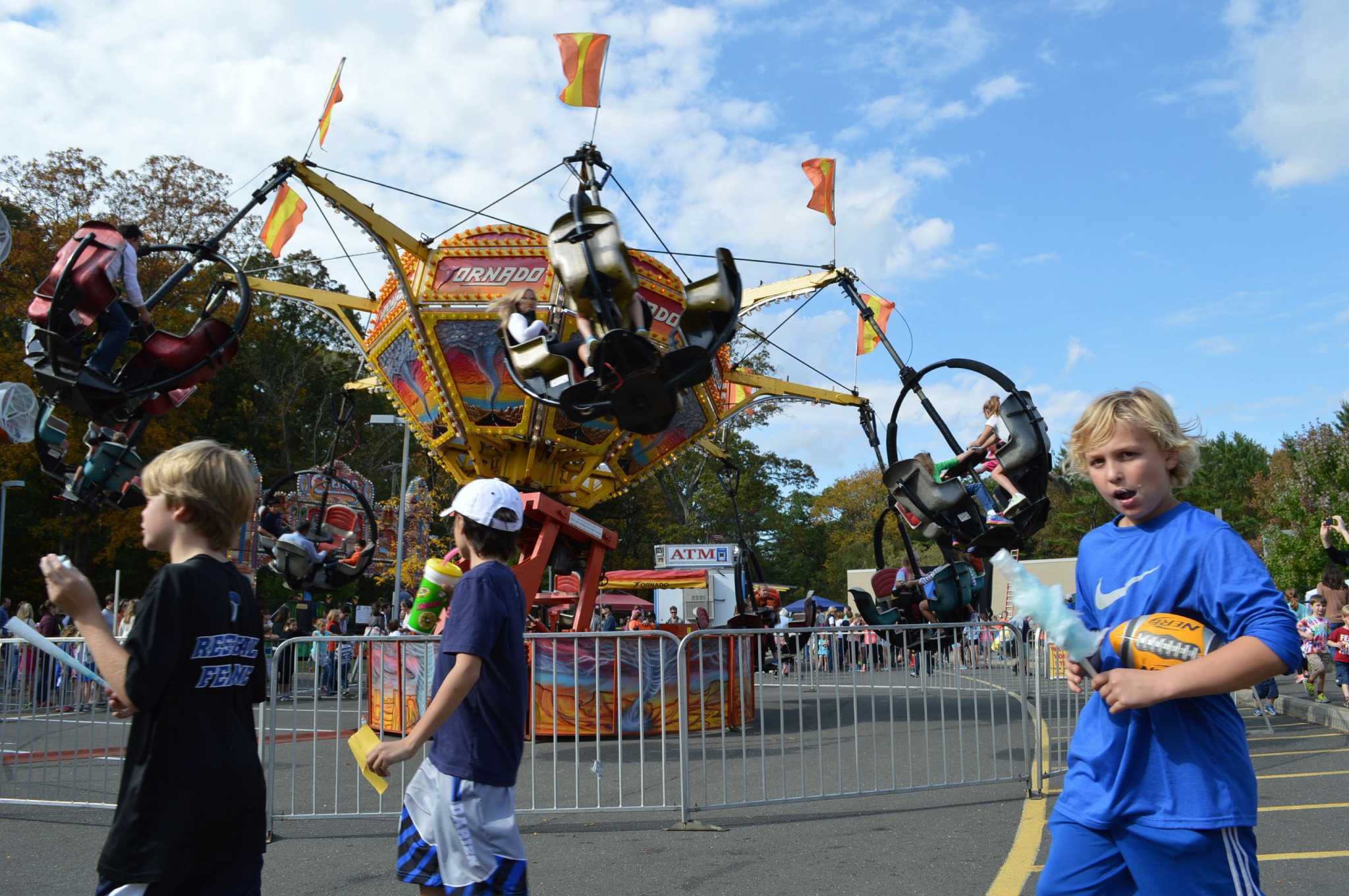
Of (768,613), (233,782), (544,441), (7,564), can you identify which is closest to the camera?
A: (233,782)

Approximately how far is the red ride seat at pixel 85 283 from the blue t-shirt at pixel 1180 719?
7653 mm

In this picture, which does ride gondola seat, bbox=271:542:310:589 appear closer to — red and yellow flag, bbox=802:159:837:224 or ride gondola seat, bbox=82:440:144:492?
ride gondola seat, bbox=82:440:144:492

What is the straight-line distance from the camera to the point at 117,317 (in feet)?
27.1

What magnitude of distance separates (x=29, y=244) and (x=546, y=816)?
84.0ft

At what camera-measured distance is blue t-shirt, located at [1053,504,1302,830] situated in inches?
96.8

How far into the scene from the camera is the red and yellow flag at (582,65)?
1005 cm

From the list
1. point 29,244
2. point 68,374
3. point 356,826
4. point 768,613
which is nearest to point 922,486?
point 356,826

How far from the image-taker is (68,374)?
8.16 metres

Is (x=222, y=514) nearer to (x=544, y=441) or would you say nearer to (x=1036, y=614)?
(x=1036, y=614)

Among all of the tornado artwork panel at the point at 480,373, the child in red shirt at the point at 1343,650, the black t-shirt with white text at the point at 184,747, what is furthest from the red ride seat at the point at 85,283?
the child in red shirt at the point at 1343,650

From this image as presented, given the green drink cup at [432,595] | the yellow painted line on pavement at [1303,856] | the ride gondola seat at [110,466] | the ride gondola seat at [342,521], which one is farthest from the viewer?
the ride gondola seat at [342,521]

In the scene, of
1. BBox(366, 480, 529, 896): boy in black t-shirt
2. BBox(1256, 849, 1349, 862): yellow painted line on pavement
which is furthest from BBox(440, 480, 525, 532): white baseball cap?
BBox(1256, 849, 1349, 862): yellow painted line on pavement

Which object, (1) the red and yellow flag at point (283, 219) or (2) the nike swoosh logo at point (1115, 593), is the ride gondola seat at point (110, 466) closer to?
(1) the red and yellow flag at point (283, 219)

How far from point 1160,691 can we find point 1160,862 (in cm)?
40
